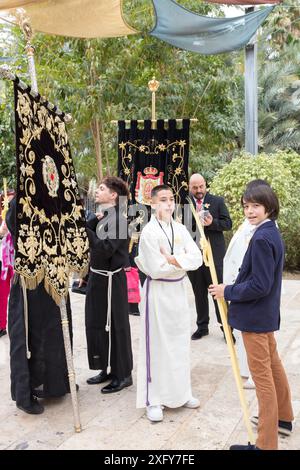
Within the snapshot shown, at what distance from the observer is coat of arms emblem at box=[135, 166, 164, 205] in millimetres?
6504

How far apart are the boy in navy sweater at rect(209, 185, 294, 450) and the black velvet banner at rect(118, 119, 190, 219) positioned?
328 centimetres

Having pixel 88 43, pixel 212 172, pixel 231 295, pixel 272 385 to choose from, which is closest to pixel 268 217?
pixel 231 295

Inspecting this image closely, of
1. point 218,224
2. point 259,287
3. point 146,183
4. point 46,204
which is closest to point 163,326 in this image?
point 259,287

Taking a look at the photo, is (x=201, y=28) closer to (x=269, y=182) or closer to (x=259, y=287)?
(x=269, y=182)

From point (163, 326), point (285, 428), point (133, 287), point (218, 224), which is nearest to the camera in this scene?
point (285, 428)

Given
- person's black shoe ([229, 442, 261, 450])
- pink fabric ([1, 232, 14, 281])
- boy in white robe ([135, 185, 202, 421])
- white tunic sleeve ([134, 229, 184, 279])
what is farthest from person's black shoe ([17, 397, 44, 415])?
pink fabric ([1, 232, 14, 281])

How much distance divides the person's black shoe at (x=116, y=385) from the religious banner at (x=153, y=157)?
266 centimetres

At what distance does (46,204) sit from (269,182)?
626 centimetres

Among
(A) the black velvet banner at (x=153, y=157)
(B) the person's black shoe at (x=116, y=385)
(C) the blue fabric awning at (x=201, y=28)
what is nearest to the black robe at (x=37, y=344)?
(B) the person's black shoe at (x=116, y=385)

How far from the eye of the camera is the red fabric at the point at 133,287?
6605mm

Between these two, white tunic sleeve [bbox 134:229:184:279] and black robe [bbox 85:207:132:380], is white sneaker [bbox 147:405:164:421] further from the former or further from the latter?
white tunic sleeve [bbox 134:229:184:279]

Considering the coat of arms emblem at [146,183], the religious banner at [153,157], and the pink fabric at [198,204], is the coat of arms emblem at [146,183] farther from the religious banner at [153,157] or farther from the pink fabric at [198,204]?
the pink fabric at [198,204]

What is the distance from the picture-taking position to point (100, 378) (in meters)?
4.35

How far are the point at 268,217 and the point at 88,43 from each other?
6684mm
